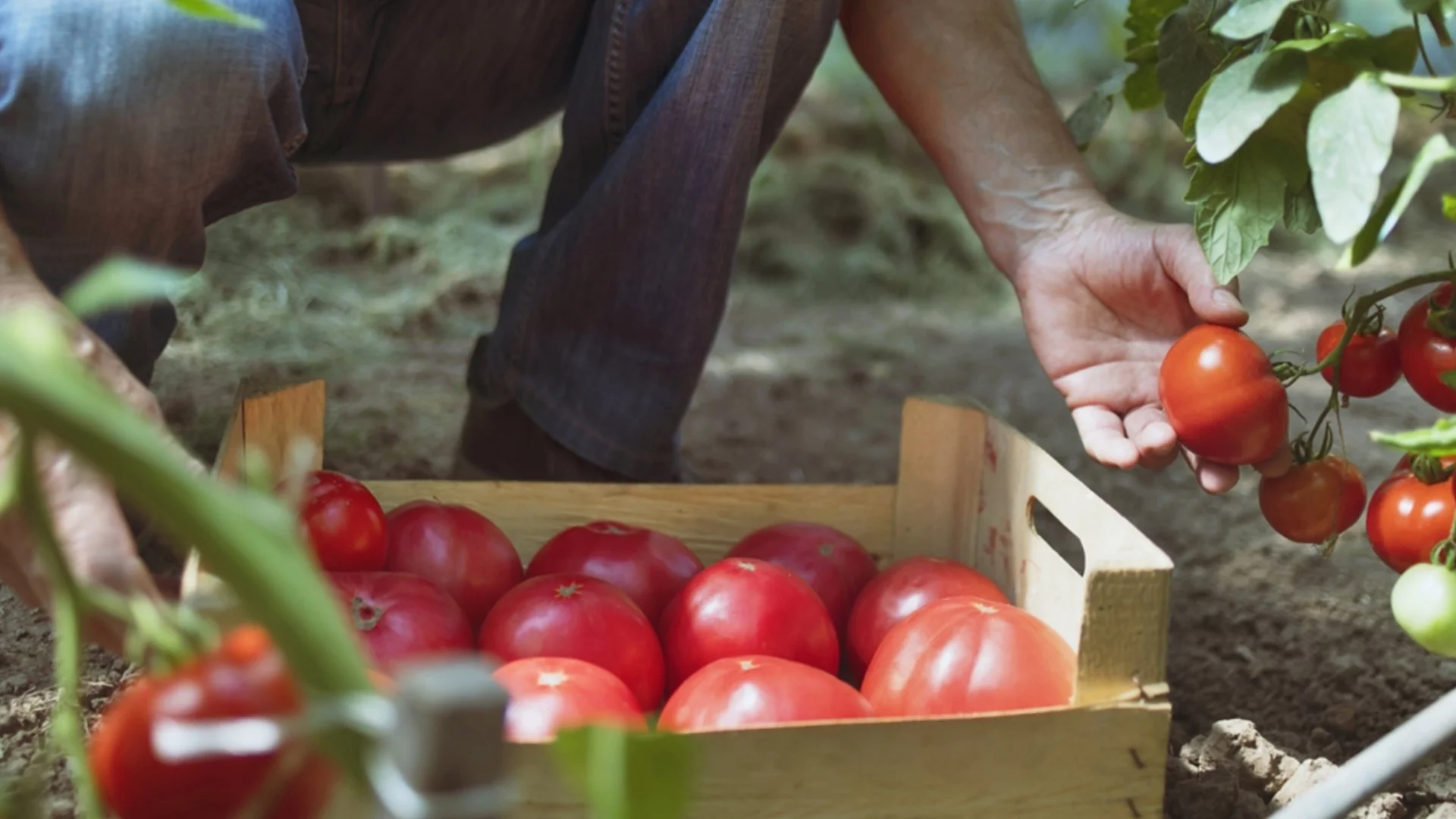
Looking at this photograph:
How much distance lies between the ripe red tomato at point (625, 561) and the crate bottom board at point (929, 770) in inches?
15.9

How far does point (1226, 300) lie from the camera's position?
3.87 feet

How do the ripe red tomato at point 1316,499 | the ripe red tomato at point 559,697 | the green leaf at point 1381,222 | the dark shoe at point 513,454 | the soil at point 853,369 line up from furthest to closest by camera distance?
the dark shoe at point 513,454 → the soil at point 853,369 → the ripe red tomato at point 1316,499 → the ripe red tomato at point 559,697 → the green leaf at point 1381,222

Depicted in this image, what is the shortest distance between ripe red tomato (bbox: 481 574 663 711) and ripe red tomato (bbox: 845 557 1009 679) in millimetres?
194

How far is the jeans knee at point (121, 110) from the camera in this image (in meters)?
1.14

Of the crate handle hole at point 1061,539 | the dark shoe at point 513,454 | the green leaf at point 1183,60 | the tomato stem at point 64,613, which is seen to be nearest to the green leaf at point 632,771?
the tomato stem at point 64,613

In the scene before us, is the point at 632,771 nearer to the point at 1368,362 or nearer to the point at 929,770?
the point at 929,770

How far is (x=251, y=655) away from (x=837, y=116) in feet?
12.0

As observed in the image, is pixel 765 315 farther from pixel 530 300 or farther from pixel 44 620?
pixel 44 620

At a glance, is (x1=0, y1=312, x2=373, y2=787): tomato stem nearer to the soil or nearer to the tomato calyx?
the tomato calyx

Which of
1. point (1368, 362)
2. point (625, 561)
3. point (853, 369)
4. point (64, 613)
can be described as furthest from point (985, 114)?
point (853, 369)

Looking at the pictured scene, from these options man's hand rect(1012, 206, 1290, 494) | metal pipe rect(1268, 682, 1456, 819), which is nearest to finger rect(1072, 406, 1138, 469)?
man's hand rect(1012, 206, 1290, 494)

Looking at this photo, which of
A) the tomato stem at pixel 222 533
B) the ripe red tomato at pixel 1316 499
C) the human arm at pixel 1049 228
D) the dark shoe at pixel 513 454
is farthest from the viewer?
the dark shoe at pixel 513 454

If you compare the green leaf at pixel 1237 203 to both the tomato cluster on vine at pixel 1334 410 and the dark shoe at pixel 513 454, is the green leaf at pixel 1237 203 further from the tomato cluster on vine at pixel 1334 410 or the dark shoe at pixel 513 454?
the dark shoe at pixel 513 454

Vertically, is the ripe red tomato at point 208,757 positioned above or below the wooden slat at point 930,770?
above
